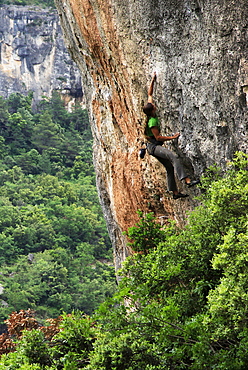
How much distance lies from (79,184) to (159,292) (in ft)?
159

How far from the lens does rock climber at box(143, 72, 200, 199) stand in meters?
7.38

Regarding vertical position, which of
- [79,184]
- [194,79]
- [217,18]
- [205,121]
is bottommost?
[79,184]

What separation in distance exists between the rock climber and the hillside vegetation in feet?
2.23

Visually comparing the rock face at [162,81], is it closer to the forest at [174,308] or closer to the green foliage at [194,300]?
the forest at [174,308]

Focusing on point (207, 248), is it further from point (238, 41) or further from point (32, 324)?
point (32, 324)

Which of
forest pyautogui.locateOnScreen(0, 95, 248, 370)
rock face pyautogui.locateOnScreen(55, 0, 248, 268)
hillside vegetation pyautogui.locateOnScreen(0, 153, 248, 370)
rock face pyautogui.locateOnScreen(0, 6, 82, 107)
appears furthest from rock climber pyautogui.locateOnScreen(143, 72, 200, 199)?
rock face pyautogui.locateOnScreen(0, 6, 82, 107)

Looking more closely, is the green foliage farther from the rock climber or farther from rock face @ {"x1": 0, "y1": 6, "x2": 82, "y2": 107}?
rock face @ {"x1": 0, "y1": 6, "x2": 82, "y2": 107}

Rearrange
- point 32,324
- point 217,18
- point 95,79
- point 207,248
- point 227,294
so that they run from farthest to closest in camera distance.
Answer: point 95,79 < point 32,324 < point 217,18 < point 207,248 < point 227,294

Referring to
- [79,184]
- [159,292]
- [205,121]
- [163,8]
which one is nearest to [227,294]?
[159,292]

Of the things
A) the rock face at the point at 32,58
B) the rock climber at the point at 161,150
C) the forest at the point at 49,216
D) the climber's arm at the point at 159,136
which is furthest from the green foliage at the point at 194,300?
the rock face at the point at 32,58

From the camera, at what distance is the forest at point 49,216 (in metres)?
38.7

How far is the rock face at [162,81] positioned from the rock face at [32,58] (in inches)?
2057

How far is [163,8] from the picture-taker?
7.21m

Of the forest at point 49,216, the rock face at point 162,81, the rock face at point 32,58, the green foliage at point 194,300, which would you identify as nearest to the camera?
the green foliage at point 194,300
